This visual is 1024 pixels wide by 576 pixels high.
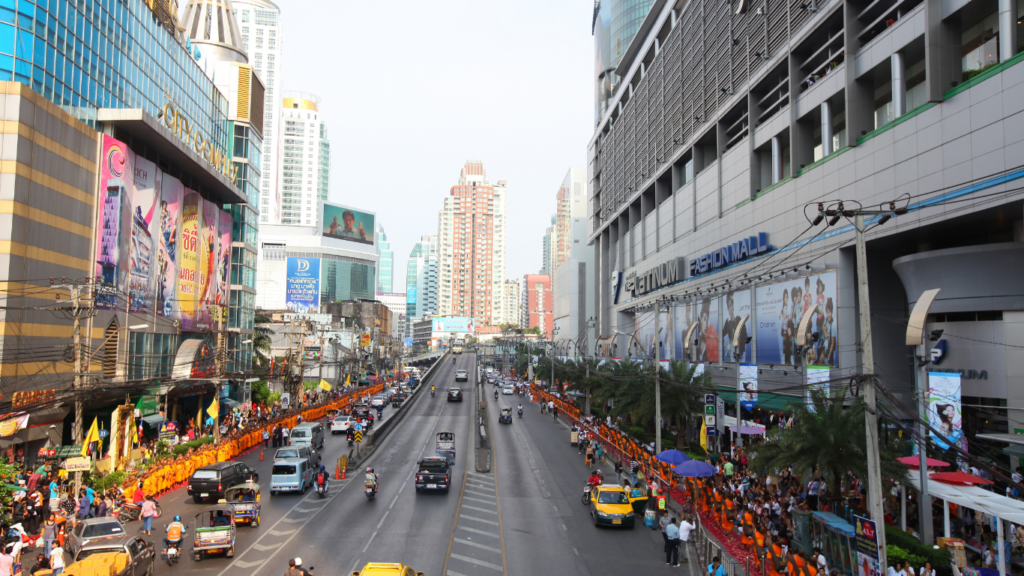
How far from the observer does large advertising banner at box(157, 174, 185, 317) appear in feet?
157

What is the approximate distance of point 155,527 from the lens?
968 inches

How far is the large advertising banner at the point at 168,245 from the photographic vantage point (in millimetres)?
47875

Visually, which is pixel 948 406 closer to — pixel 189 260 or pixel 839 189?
pixel 839 189

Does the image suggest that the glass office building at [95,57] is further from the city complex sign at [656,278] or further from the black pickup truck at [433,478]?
the city complex sign at [656,278]

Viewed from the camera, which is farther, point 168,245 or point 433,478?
point 168,245

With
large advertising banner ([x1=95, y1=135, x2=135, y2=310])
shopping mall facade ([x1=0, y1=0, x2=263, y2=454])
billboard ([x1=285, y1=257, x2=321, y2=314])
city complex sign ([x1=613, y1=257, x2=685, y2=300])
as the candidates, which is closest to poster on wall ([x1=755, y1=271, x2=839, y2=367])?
city complex sign ([x1=613, y1=257, x2=685, y2=300])

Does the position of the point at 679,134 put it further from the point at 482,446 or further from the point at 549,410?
the point at 482,446

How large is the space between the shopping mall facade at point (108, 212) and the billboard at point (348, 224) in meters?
119

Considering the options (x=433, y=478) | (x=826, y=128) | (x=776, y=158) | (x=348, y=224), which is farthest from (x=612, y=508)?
(x=348, y=224)

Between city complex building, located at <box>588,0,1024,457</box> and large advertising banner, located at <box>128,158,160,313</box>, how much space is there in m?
33.5

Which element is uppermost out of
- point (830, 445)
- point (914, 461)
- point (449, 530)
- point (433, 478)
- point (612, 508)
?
point (830, 445)

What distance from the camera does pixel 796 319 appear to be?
40375 mm

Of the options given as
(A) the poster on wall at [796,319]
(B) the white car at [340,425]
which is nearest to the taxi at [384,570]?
(A) the poster on wall at [796,319]

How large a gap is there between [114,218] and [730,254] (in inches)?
1619
